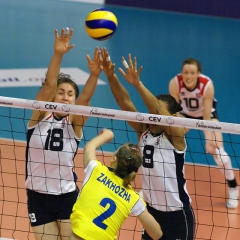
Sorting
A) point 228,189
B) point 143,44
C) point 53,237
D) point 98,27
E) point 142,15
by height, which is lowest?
point 53,237

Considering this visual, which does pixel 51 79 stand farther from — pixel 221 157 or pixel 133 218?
pixel 221 157

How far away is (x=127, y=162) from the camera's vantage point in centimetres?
406

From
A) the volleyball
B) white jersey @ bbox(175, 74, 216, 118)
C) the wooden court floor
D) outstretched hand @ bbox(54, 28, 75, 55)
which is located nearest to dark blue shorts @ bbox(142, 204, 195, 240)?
the wooden court floor

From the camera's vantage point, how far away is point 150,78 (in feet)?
39.7

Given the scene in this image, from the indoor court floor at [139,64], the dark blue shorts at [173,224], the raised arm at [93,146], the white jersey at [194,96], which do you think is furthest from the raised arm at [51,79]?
the white jersey at [194,96]

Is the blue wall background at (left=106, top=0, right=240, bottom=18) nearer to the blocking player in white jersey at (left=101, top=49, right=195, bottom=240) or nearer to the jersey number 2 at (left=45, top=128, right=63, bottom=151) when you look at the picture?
the blocking player in white jersey at (left=101, top=49, right=195, bottom=240)

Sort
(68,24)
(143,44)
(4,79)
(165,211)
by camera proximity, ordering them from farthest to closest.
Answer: (68,24) < (143,44) < (4,79) < (165,211)

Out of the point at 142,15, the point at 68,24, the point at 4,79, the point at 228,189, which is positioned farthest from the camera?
the point at 142,15

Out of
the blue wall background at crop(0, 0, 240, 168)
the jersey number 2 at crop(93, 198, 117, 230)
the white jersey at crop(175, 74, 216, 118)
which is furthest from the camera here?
the blue wall background at crop(0, 0, 240, 168)

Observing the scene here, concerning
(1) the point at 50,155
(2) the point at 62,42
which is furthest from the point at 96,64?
(1) the point at 50,155

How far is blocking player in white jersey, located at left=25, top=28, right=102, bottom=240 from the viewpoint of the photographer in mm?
4953

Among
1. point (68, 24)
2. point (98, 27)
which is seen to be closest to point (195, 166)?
point (98, 27)

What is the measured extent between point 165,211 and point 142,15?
1327 centimetres

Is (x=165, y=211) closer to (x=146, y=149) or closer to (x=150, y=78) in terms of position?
(x=146, y=149)
